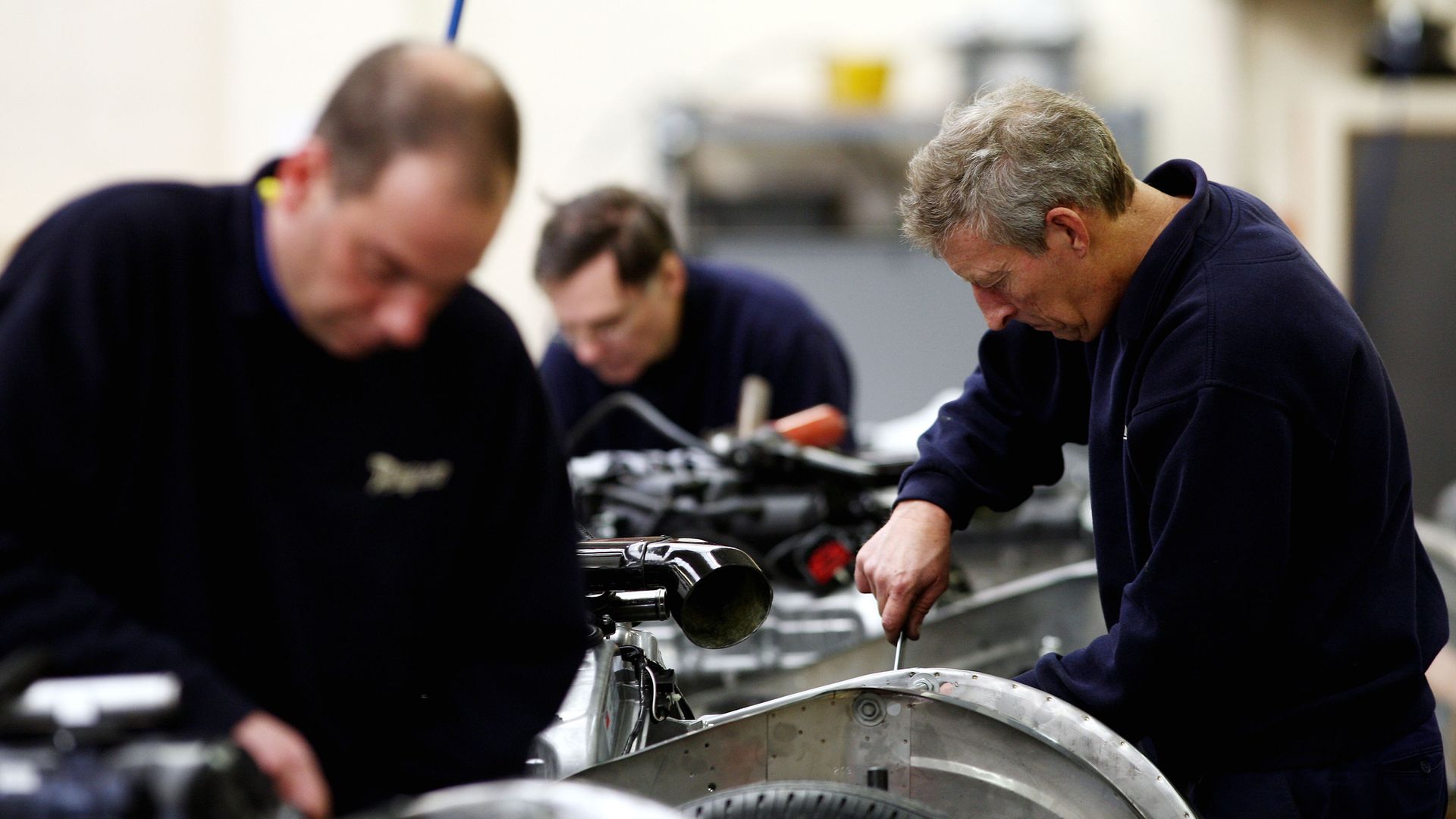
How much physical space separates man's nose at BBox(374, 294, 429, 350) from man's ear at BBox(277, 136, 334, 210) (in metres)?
0.11

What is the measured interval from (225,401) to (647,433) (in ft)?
6.63

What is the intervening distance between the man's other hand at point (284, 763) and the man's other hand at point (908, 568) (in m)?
0.97

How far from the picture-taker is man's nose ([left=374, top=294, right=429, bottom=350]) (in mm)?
1099

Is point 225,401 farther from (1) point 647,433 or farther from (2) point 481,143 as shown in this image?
(1) point 647,433

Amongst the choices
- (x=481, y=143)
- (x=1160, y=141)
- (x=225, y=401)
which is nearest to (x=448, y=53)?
(x=481, y=143)

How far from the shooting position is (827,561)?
2.33m

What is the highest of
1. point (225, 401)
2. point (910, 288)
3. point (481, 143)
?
point (481, 143)

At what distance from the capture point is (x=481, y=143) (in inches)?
42.4

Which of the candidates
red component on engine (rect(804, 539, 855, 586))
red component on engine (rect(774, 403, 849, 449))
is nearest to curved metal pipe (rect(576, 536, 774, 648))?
red component on engine (rect(804, 539, 855, 586))

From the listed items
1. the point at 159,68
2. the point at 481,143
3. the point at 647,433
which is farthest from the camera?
the point at 159,68

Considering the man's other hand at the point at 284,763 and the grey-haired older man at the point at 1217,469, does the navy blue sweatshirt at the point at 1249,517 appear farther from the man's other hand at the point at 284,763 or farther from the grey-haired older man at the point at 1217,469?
the man's other hand at the point at 284,763

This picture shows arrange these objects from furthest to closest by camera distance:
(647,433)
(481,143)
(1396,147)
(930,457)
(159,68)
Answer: (1396,147) → (159,68) → (647,433) → (930,457) → (481,143)

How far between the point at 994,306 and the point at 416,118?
884 mm

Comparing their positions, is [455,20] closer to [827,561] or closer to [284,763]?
[284,763]
